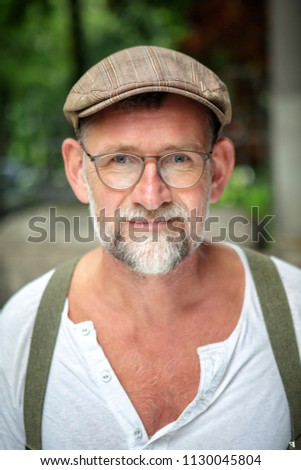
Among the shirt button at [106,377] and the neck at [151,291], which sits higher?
the neck at [151,291]

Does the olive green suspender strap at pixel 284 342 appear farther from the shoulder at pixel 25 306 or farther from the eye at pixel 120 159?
the shoulder at pixel 25 306

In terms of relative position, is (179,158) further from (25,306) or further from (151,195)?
(25,306)

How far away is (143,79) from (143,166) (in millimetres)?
282

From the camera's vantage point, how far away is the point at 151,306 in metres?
2.26

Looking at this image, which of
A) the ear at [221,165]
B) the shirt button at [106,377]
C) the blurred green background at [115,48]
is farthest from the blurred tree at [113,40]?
the shirt button at [106,377]

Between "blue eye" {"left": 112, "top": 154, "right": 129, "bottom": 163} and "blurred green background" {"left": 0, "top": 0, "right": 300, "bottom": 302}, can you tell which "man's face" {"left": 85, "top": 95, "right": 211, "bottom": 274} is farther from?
"blurred green background" {"left": 0, "top": 0, "right": 300, "bottom": 302}

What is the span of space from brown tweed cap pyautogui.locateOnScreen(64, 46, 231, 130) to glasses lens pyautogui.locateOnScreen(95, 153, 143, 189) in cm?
17

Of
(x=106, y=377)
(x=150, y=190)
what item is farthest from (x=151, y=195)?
(x=106, y=377)

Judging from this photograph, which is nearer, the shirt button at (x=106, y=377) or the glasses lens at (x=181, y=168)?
the glasses lens at (x=181, y=168)

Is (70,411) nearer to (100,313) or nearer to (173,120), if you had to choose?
(100,313)

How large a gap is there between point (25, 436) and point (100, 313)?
518 mm

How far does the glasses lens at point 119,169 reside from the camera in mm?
1988

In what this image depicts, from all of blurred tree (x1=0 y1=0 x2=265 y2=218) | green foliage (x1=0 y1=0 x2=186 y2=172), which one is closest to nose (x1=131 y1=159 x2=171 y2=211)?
blurred tree (x1=0 y1=0 x2=265 y2=218)

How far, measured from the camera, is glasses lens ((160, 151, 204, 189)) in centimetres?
199
